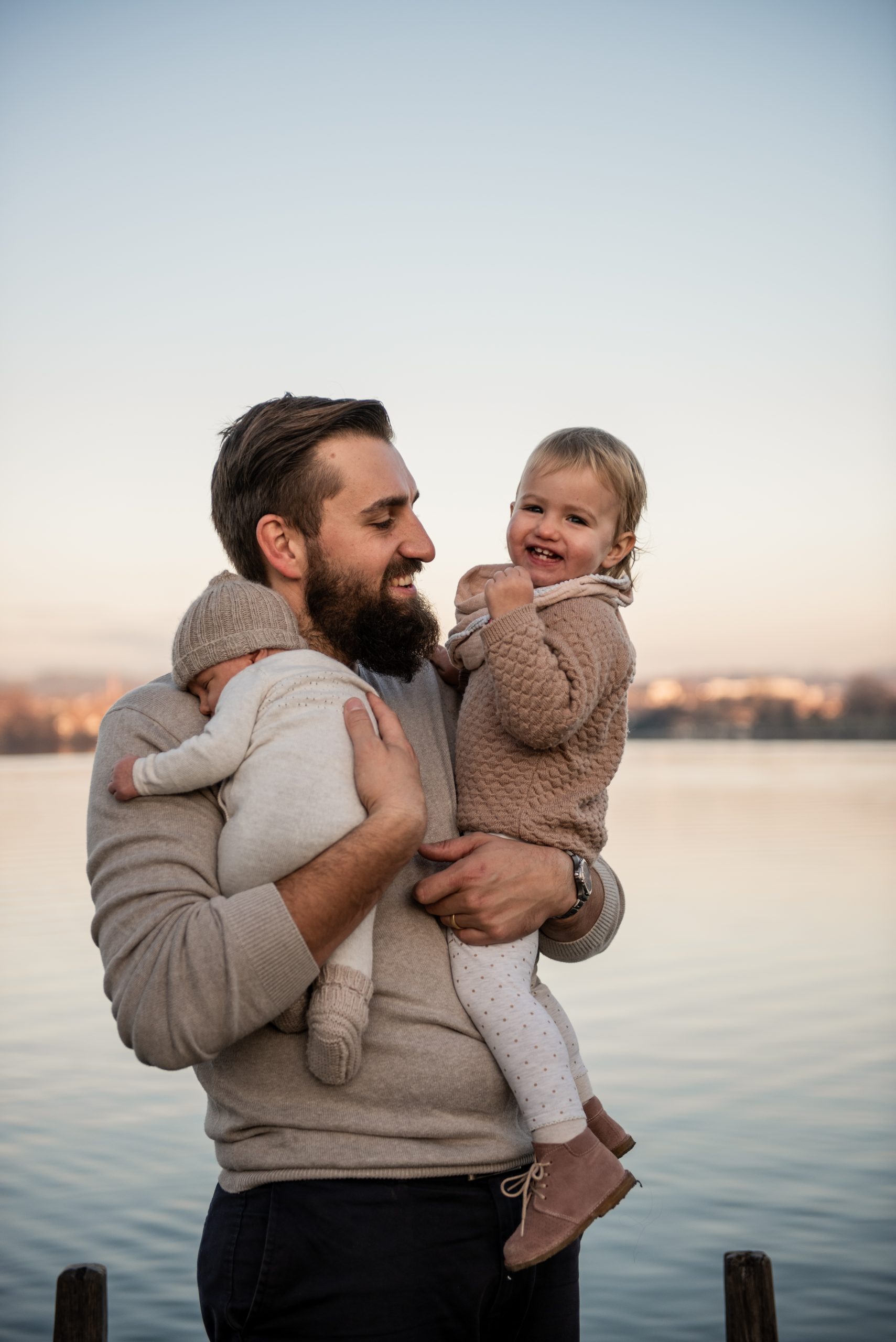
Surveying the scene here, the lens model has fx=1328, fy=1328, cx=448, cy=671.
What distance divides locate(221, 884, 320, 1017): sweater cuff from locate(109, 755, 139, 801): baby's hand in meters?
0.29

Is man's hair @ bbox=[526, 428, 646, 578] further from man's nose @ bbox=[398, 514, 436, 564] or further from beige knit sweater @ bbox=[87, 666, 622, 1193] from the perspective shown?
beige knit sweater @ bbox=[87, 666, 622, 1193]

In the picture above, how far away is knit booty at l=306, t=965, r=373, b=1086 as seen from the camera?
221 centimetres

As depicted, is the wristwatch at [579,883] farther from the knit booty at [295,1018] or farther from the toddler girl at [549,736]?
the knit booty at [295,1018]

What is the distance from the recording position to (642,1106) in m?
11.0

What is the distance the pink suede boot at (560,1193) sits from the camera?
237cm

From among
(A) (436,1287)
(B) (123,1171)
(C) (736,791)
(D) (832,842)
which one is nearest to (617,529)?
(A) (436,1287)

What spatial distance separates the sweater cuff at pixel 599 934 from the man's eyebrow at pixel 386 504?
36.2 inches

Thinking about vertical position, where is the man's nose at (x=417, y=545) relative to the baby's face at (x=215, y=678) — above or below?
above

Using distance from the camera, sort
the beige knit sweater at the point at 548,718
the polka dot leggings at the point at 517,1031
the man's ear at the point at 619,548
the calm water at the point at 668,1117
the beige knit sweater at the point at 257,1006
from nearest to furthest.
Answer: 1. the beige knit sweater at the point at 257,1006
2. the polka dot leggings at the point at 517,1031
3. the beige knit sweater at the point at 548,718
4. the man's ear at the point at 619,548
5. the calm water at the point at 668,1117

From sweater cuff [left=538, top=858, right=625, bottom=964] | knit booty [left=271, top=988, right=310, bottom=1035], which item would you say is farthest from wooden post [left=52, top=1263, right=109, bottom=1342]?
sweater cuff [left=538, top=858, right=625, bottom=964]

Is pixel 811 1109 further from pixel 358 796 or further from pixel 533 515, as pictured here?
pixel 358 796

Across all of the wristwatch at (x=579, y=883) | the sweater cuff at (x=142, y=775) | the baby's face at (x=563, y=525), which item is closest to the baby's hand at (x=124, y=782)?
the sweater cuff at (x=142, y=775)

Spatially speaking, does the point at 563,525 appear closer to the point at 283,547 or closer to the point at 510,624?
the point at 510,624

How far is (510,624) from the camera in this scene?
8.93 ft
